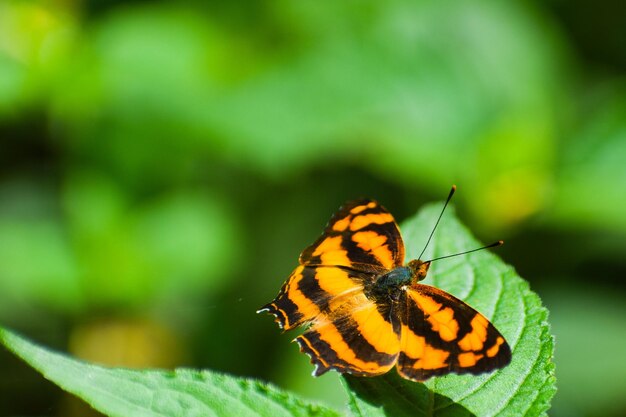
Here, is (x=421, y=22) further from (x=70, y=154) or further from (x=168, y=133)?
(x=70, y=154)

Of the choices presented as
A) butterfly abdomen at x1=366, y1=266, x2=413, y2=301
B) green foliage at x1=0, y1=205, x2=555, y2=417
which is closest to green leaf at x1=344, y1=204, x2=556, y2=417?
green foliage at x1=0, y1=205, x2=555, y2=417

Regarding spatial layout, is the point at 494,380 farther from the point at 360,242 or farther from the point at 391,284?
the point at 360,242

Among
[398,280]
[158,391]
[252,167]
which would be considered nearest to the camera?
[158,391]

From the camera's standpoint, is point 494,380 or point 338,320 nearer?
point 494,380

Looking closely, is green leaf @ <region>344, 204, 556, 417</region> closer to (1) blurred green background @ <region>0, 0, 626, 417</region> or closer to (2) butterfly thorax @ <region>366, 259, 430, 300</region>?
(2) butterfly thorax @ <region>366, 259, 430, 300</region>

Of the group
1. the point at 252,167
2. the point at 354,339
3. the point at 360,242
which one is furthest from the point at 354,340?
the point at 252,167

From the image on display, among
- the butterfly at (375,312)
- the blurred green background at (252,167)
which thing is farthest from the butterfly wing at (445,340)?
the blurred green background at (252,167)
